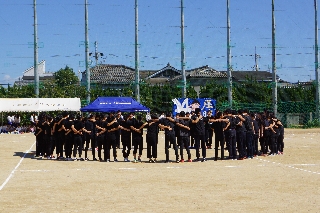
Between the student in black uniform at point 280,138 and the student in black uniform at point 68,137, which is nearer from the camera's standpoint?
the student in black uniform at point 68,137

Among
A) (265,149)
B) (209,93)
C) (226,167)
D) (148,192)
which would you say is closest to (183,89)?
(209,93)

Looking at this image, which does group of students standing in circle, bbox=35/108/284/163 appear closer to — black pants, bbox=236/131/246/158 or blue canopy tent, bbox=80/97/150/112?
black pants, bbox=236/131/246/158

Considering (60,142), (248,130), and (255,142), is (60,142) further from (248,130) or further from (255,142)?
(255,142)

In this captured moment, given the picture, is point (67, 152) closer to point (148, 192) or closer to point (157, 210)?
point (148, 192)

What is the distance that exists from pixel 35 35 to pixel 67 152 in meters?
35.6

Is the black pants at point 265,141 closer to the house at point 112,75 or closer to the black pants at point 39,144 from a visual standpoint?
the black pants at point 39,144

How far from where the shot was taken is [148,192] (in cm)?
1410

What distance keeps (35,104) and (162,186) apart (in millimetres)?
36898

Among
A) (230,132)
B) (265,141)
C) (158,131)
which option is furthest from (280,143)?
(158,131)

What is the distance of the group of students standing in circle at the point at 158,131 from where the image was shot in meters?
22.7

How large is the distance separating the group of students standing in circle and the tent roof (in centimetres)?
2482

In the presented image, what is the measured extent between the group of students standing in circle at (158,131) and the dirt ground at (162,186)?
95 cm

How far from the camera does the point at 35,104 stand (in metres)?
50.4

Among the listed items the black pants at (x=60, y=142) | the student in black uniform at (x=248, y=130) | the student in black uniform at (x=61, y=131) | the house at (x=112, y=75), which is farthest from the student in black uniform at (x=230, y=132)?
the house at (x=112, y=75)
